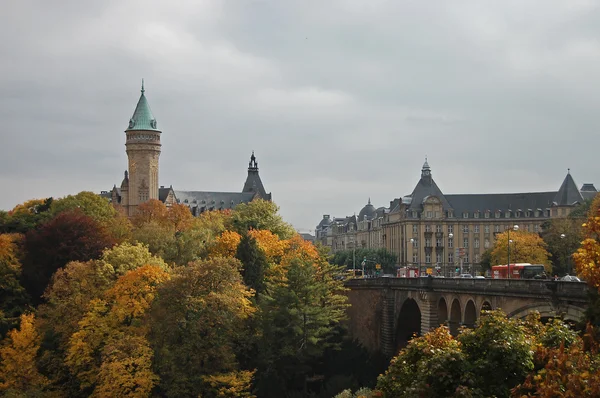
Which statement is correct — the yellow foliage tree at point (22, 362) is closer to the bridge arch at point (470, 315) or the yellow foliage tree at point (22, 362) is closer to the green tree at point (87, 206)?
the bridge arch at point (470, 315)

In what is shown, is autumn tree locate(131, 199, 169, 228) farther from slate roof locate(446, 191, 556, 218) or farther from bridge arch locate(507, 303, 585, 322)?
bridge arch locate(507, 303, 585, 322)

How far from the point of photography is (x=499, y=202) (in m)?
170

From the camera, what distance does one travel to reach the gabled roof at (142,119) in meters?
178

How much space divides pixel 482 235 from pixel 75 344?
115m

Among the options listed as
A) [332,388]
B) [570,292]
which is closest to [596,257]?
[570,292]

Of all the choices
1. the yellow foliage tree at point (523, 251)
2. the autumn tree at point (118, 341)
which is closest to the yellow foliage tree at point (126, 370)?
the autumn tree at point (118, 341)

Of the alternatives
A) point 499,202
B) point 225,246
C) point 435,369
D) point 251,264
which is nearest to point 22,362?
point 251,264

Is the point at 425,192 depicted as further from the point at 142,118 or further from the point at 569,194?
the point at 142,118

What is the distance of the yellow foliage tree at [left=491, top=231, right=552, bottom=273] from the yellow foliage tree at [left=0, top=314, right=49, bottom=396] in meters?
54.9

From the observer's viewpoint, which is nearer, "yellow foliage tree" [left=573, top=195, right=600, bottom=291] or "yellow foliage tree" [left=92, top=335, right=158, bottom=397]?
"yellow foliage tree" [left=573, top=195, right=600, bottom=291]

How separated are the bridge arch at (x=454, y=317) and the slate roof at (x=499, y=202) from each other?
344ft

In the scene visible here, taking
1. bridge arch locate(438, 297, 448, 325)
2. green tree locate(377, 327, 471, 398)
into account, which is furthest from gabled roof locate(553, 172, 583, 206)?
green tree locate(377, 327, 471, 398)

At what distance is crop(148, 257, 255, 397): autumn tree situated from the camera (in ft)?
195

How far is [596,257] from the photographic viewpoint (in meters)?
25.6
